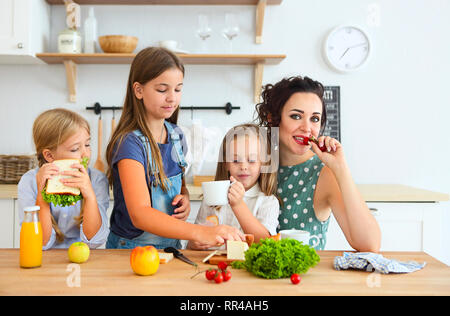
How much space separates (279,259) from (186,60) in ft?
6.75

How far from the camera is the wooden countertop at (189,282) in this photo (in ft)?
3.12

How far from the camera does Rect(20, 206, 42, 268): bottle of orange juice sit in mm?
1129

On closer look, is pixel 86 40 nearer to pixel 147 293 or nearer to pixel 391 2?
pixel 391 2

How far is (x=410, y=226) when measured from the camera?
8.32ft

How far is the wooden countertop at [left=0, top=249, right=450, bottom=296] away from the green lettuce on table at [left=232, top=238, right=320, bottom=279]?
20 mm

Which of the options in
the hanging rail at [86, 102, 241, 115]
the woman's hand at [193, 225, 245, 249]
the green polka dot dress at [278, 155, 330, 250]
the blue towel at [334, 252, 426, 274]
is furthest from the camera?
the hanging rail at [86, 102, 241, 115]

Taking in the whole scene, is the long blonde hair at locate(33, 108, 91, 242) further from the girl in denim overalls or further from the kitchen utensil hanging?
the kitchen utensil hanging

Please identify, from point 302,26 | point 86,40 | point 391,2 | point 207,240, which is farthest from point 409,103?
point 207,240

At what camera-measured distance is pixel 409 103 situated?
309 cm

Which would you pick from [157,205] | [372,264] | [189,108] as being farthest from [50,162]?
[189,108]

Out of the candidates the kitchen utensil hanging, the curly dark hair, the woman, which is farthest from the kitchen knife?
the kitchen utensil hanging

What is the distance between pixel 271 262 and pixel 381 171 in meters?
2.27

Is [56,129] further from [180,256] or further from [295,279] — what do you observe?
[295,279]

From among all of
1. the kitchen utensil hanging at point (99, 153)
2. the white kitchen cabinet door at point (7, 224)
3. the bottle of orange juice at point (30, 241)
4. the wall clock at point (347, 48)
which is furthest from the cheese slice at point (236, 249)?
the wall clock at point (347, 48)
